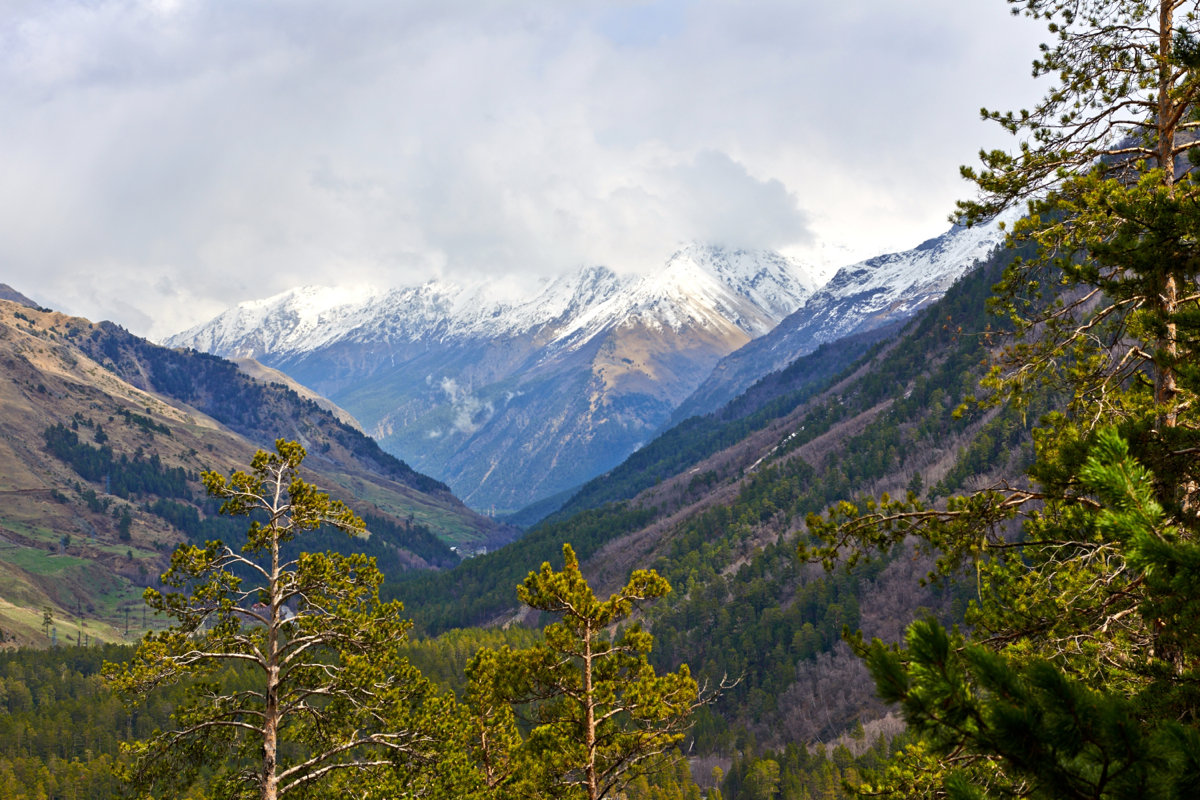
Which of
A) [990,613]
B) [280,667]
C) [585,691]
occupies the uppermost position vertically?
[280,667]

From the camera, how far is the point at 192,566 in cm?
2055

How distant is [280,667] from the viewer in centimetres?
2177

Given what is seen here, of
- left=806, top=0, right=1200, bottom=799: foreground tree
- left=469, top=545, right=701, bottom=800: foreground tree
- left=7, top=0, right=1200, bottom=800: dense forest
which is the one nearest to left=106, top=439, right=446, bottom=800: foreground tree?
left=7, top=0, right=1200, bottom=800: dense forest

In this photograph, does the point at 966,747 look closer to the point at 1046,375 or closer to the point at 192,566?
the point at 1046,375

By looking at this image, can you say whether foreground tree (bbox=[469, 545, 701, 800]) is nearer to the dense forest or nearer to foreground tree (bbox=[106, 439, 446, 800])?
the dense forest

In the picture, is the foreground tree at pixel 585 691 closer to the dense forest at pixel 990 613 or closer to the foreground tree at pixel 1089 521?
the dense forest at pixel 990 613

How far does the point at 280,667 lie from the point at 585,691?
9675 mm

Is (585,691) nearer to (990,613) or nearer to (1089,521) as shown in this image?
(990,613)

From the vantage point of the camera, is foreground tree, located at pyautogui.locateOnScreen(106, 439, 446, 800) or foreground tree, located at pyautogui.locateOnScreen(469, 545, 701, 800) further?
foreground tree, located at pyautogui.locateOnScreen(469, 545, 701, 800)

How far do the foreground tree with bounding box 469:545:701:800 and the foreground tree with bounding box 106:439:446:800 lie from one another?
4.76 metres

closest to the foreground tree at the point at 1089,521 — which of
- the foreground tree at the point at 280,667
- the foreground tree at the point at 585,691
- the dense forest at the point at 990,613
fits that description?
the dense forest at the point at 990,613

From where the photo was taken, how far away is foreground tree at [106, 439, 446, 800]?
20.2m

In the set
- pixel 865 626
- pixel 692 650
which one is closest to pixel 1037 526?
pixel 865 626

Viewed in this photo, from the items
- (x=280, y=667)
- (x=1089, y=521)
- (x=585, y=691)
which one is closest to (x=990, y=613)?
(x=1089, y=521)
